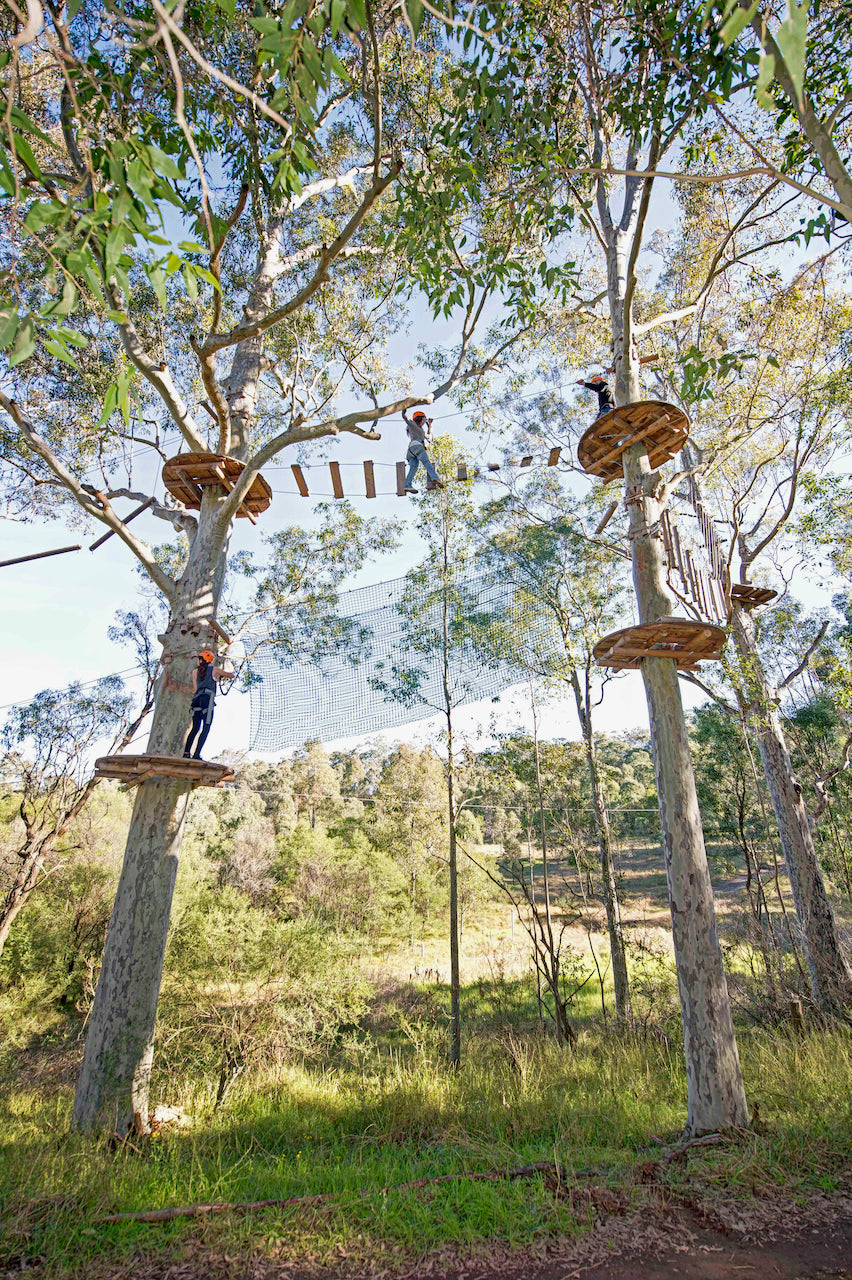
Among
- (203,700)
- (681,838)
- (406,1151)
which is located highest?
(203,700)

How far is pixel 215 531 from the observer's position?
4934mm

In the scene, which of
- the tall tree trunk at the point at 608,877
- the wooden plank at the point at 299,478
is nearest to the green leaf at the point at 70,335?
the wooden plank at the point at 299,478

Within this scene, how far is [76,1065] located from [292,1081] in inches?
212

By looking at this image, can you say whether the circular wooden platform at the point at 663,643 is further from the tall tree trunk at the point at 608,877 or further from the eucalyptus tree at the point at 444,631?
the tall tree trunk at the point at 608,877

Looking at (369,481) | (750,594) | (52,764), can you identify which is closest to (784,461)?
(750,594)

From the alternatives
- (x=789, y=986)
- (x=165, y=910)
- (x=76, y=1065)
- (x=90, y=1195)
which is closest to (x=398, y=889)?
(x=76, y=1065)

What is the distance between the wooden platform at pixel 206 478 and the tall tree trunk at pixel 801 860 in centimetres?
522

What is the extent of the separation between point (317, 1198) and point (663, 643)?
11.5ft

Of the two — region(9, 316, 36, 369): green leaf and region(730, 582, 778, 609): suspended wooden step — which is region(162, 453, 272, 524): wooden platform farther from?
region(730, 582, 778, 609): suspended wooden step

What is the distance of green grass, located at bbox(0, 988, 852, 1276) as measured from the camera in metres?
2.46

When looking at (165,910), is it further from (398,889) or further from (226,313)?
(398,889)

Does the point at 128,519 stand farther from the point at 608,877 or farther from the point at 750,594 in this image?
the point at 608,877

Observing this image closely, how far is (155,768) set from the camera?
3934 mm

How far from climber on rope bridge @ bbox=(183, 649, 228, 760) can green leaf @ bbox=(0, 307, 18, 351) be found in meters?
3.62
